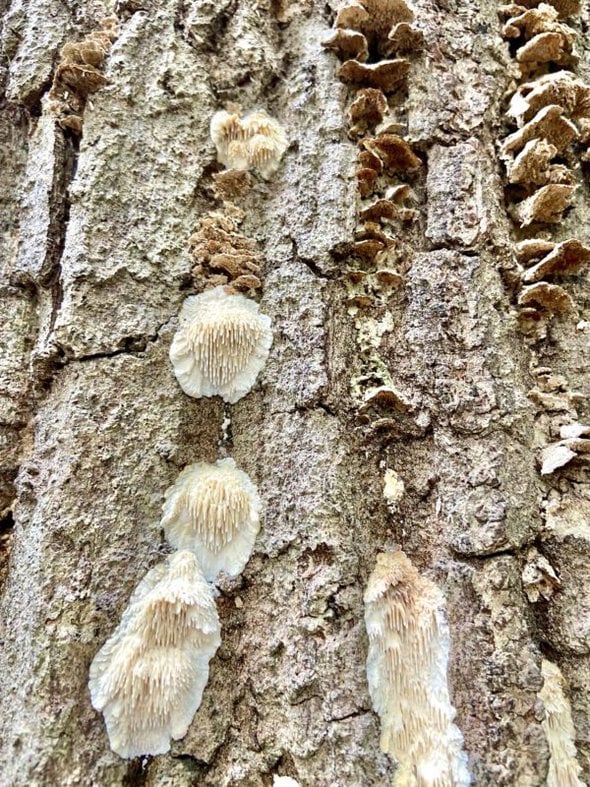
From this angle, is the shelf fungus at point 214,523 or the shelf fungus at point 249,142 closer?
the shelf fungus at point 214,523

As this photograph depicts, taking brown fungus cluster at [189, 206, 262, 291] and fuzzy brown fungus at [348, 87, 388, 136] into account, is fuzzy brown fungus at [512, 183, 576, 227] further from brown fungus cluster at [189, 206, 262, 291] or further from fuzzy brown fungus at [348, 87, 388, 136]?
brown fungus cluster at [189, 206, 262, 291]

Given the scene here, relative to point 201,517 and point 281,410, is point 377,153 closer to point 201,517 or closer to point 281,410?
point 281,410

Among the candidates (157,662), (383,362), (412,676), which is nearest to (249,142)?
(383,362)

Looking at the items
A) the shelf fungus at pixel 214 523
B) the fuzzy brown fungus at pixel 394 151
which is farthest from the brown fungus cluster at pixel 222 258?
the shelf fungus at pixel 214 523

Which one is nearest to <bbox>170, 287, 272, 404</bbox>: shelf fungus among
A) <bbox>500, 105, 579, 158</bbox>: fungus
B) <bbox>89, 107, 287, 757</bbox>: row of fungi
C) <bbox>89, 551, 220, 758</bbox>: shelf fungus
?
<bbox>89, 107, 287, 757</bbox>: row of fungi

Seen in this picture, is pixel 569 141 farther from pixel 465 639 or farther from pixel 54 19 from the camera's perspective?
pixel 54 19

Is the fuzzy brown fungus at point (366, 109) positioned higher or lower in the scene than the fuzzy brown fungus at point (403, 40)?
lower

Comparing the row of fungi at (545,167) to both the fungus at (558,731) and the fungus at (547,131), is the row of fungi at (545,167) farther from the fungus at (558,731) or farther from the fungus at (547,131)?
the fungus at (558,731)
